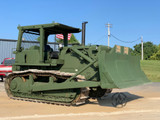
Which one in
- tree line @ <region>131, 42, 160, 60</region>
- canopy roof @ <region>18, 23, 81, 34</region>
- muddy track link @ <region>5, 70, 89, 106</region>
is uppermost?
tree line @ <region>131, 42, 160, 60</region>

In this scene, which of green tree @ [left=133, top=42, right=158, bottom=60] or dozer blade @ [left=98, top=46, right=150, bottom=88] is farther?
green tree @ [left=133, top=42, right=158, bottom=60]

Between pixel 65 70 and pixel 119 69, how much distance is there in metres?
2.03

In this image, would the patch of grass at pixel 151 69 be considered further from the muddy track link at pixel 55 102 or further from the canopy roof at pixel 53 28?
the muddy track link at pixel 55 102

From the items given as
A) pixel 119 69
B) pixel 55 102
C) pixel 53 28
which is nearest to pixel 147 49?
pixel 53 28

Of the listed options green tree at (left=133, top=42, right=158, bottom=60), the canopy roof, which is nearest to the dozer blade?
the canopy roof

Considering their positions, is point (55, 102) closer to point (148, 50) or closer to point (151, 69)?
point (151, 69)

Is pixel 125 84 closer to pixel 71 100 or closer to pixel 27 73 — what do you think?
pixel 71 100

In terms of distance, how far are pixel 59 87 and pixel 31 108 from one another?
44.2 inches

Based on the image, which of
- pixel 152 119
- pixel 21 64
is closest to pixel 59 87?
pixel 21 64

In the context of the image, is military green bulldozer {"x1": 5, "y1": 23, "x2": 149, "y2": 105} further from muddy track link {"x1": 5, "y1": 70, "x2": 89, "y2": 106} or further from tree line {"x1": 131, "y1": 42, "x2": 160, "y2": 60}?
tree line {"x1": 131, "y1": 42, "x2": 160, "y2": 60}

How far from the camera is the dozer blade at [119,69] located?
6238 mm

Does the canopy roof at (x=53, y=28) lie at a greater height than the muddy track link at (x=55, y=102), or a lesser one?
greater

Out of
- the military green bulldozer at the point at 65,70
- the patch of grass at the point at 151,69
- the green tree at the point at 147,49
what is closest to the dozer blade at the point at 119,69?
the military green bulldozer at the point at 65,70

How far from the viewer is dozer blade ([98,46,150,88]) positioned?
6238 mm
